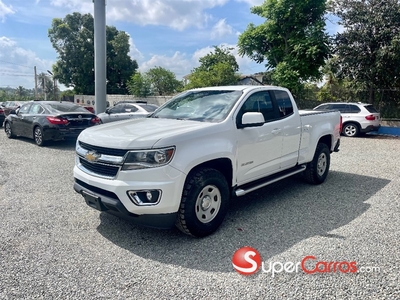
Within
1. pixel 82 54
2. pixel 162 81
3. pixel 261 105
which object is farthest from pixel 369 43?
pixel 82 54

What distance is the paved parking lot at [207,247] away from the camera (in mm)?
2734

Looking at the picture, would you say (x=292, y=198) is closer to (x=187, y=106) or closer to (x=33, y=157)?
(x=187, y=106)

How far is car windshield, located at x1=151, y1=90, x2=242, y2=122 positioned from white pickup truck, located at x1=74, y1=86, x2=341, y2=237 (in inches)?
0.6

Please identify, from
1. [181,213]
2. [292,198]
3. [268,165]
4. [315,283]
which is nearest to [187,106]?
[268,165]

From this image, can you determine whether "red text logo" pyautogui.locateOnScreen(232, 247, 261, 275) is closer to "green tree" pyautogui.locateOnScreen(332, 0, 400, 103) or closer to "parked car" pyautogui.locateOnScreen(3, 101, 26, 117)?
"green tree" pyautogui.locateOnScreen(332, 0, 400, 103)

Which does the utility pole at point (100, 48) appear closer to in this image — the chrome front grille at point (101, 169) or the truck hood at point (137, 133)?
the truck hood at point (137, 133)

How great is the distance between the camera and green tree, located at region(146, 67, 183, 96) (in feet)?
80.5

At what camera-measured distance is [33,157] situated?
27.1ft

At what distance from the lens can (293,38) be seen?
16.4 m

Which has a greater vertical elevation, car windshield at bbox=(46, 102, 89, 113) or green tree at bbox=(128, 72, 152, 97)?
green tree at bbox=(128, 72, 152, 97)

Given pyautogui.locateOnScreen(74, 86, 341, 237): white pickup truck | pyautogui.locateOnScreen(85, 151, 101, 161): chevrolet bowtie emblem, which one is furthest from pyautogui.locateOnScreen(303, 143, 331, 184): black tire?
pyautogui.locateOnScreen(85, 151, 101, 161): chevrolet bowtie emblem

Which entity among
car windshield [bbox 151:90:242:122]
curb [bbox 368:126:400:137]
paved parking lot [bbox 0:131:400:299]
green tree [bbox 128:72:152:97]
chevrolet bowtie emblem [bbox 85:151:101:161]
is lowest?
paved parking lot [bbox 0:131:400:299]

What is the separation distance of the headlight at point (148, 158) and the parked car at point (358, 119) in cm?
1228

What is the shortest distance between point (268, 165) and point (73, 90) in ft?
110
